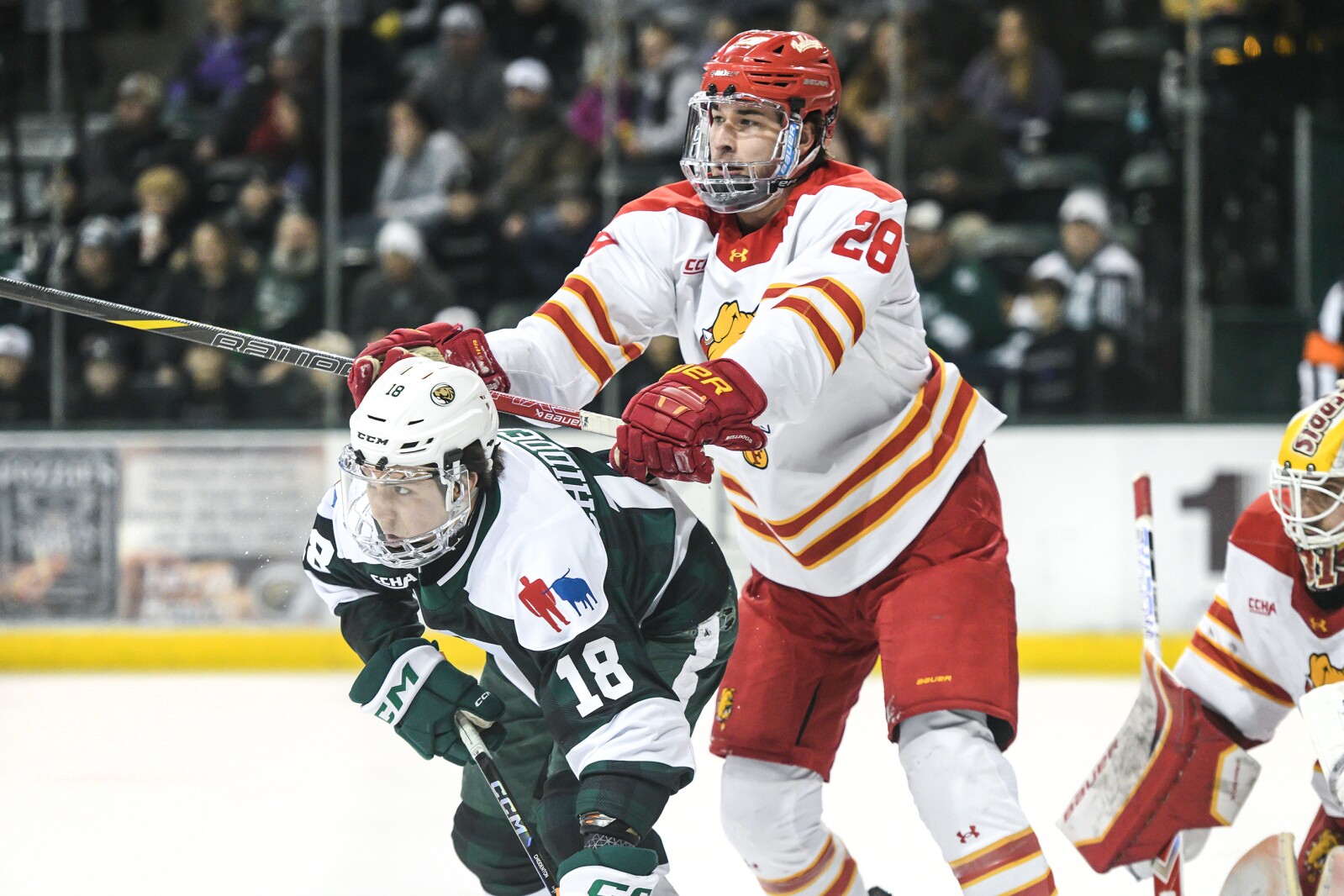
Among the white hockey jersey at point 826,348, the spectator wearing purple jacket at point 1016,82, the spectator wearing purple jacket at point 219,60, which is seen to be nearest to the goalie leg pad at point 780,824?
the white hockey jersey at point 826,348

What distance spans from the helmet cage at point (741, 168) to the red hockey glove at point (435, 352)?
0.41 meters

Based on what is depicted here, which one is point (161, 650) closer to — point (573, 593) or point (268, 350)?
point (268, 350)

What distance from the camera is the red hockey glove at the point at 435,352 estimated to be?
8.39ft

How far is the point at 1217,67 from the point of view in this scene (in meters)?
6.41

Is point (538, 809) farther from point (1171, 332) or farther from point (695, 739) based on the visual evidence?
point (1171, 332)

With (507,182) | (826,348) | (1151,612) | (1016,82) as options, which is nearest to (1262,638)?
(1151,612)

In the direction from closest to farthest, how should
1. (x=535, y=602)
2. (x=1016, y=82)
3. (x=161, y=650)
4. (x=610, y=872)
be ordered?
1. (x=610, y=872)
2. (x=535, y=602)
3. (x=161, y=650)
4. (x=1016, y=82)

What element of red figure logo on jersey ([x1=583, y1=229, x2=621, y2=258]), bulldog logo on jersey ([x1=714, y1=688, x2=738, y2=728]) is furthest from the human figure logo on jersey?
red figure logo on jersey ([x1=583, y1=229, x2=621, y2=258])

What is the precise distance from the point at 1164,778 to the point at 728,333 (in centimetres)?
102

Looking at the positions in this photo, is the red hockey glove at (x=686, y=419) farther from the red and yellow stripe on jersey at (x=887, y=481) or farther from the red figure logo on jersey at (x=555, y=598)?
the red and yellow stripe on jersey at (x=887, y=481)

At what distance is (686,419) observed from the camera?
87.7 inches

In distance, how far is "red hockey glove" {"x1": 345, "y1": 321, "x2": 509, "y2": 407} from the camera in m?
2.56

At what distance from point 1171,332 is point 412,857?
3546mm

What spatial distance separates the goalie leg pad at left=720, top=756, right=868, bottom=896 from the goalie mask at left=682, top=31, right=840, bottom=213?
874mm
